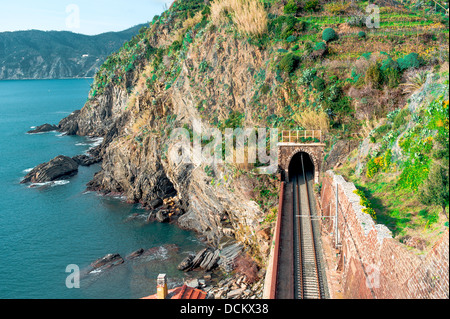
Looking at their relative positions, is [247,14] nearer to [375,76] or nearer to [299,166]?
[375,76]

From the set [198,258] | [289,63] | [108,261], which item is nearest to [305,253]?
[198,258]

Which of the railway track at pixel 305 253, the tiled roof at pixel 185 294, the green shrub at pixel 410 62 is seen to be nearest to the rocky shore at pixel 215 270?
the tiled roof at pixel 185 294

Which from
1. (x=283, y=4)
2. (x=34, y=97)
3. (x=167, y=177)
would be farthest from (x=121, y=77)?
(x=34, y=97)

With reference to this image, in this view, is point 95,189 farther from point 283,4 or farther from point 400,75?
point 400,75

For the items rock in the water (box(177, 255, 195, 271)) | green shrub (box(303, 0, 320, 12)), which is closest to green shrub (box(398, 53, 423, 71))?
green shrub (box(303, 0, 320, 12))

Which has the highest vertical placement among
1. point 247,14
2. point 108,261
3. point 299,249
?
point 247,14

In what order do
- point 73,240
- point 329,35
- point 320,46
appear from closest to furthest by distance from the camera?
point 320,46 → point 73,240 → point 329,35
